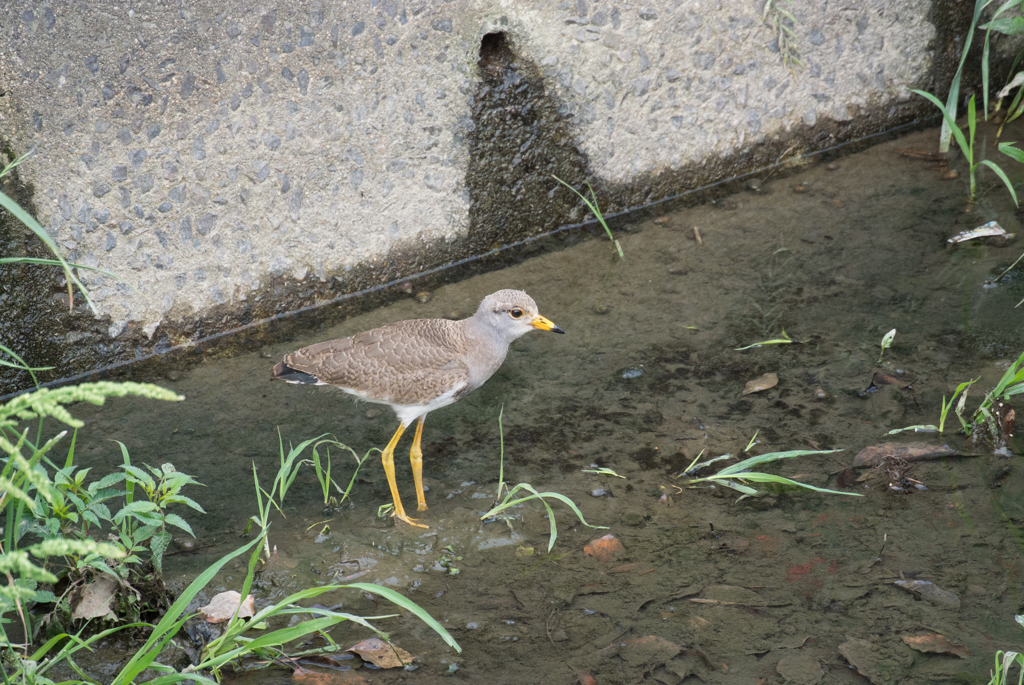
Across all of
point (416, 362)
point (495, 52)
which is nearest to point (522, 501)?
point (416, 362)

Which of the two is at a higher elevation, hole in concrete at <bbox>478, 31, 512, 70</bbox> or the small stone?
hole in concrete at <bbox>478, 31, 512, 70</bbox>

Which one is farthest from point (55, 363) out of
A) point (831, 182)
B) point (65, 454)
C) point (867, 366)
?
point (831, 182)

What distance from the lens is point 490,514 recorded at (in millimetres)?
3742

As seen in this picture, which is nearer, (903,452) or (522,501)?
(522,501)

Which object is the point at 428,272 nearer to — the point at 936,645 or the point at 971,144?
the point at 936,645

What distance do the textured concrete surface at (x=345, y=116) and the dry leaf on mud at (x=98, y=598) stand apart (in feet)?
6.67

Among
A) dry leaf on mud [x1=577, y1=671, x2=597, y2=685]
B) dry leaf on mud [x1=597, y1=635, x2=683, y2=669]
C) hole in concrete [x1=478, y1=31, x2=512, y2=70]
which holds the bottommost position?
dry leaf on mud [x1=597, y1=635, x2=683, y2=669]

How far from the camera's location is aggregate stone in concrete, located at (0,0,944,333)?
171 inches

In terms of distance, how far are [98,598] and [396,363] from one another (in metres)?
1.55

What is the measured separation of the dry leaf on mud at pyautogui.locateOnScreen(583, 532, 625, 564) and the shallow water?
0.03m

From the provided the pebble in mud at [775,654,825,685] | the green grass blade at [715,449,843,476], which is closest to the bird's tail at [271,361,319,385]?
the green grass blade at [715,449,843,476]

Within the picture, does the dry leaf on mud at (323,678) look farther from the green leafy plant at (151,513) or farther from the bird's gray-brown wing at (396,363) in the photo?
the bird's gray-brown wing at (396,363)

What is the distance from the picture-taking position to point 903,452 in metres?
3.90

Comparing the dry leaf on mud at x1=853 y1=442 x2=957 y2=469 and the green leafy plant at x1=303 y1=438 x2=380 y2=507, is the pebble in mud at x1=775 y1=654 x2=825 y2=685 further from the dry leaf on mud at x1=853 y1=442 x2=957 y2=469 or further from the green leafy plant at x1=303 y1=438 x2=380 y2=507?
the green leafy plant at x1=303 y1=438 x2=380 y2=507
